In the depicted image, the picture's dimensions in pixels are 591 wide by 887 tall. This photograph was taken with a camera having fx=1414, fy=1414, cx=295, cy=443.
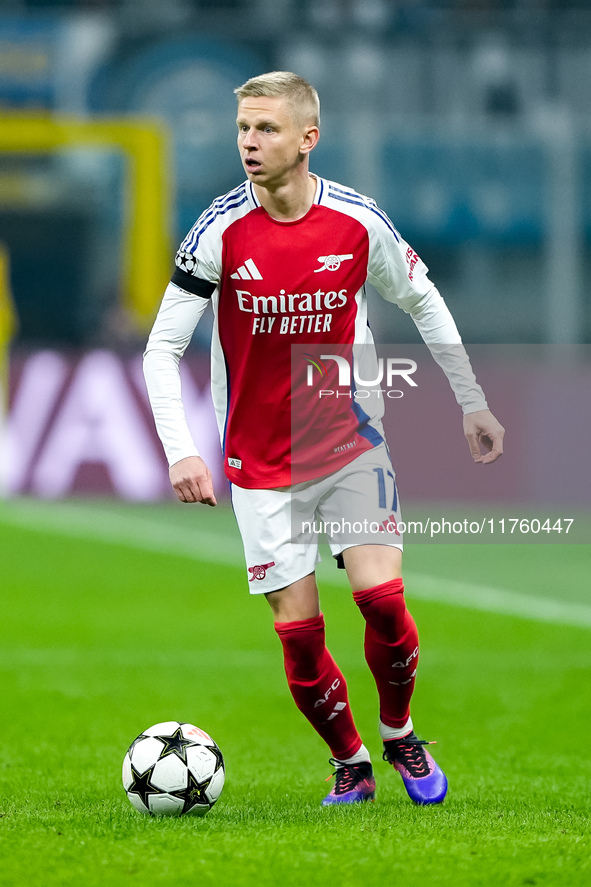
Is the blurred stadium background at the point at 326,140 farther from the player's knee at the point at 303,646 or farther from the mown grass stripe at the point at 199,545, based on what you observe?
the player's knee at the point at 303,646

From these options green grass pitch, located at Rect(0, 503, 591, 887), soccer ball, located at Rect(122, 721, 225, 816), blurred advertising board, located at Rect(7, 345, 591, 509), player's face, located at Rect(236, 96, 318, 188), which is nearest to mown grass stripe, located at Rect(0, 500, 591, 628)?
green grass pitch, located at Rect(0, 503, 591, 887)

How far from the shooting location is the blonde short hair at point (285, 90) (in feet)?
13.4

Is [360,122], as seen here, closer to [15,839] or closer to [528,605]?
[528,605]

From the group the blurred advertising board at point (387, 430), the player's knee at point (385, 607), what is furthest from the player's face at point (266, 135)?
the blurred advertising board at point (387, 430)

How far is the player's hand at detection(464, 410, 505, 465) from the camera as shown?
171 inches

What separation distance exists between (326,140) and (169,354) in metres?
15.1

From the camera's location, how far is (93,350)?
1510 cm

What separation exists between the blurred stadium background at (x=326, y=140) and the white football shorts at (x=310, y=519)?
1240cm

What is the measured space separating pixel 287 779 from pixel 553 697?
196 cm

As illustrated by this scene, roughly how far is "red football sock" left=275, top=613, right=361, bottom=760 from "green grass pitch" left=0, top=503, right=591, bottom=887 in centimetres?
23

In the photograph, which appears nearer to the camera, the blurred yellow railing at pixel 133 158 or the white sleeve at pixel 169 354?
the white sleeve at pixel 169 354

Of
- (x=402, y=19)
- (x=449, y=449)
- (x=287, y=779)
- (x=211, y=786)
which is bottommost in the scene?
(x=449, y=449)

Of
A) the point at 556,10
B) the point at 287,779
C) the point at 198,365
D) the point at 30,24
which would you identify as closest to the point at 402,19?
the point at 556,10

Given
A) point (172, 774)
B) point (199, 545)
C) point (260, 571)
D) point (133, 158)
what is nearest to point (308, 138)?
point (260, 571)
